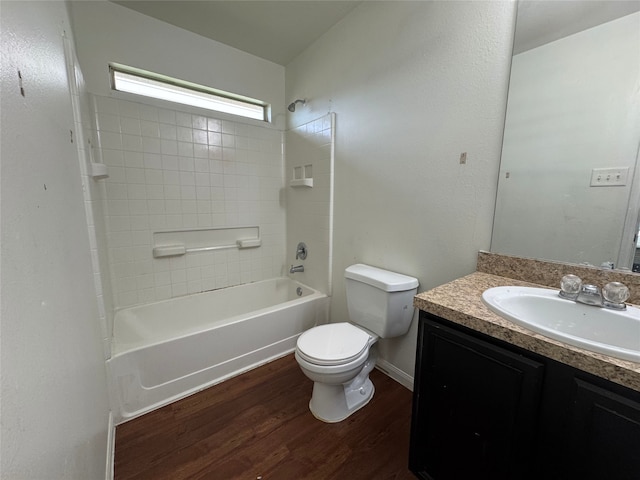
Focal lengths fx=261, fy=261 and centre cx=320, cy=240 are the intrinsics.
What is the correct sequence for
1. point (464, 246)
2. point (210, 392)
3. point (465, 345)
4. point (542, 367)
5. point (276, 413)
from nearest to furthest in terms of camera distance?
point (542, 367) → point (465, 345) → point (464, 246) → point (276, 413) → point (210, 392)

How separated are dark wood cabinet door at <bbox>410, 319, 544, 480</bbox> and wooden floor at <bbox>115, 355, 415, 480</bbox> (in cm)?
30

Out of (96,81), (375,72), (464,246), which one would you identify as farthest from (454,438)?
(96,81)

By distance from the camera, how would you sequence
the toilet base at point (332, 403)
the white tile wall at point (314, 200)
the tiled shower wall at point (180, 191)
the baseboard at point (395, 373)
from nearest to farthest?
the toilet base at point (332, 403) < the baseboard at point (395, 373) < the tiled shower wall at point (180, 191) < the white tile wall at point (314, 200)

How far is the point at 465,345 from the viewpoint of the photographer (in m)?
0.86

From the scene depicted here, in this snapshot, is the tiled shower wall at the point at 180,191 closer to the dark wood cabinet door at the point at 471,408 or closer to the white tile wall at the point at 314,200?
the white tile wall at the point at 314,200

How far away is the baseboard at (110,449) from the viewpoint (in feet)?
3.65

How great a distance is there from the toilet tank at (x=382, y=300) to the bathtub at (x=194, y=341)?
23.7 inches

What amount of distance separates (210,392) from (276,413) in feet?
1.57

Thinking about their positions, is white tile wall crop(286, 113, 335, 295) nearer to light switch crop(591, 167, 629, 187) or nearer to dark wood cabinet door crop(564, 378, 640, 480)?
light switch crop(591, 167, 629, 187)

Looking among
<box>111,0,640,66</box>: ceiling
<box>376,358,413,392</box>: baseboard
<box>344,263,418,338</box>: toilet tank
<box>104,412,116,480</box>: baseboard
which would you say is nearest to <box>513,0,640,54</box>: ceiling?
<box>111,0,640,66</box>: ceiling

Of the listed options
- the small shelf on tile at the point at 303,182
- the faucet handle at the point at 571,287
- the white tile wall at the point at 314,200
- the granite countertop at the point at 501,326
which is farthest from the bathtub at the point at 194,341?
the faucet handle at the point at 571,287

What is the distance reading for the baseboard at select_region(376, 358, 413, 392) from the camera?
66.1 inches

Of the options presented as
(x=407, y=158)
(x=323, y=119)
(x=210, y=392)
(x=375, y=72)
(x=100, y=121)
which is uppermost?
(x=375, y=72)

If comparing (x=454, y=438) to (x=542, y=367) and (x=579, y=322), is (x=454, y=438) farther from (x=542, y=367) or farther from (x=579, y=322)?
(x=579, y=322)
